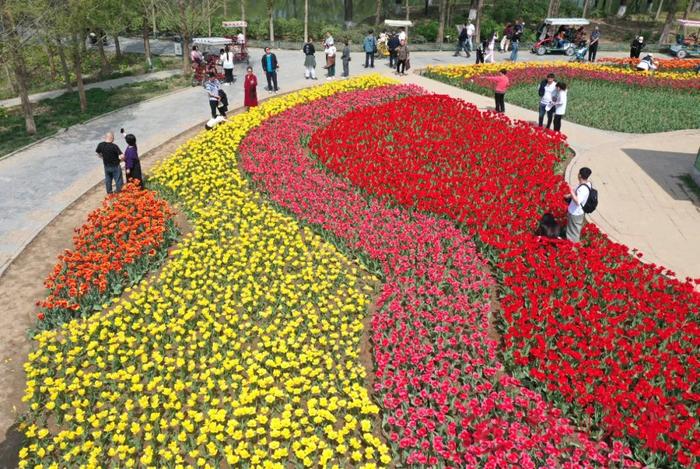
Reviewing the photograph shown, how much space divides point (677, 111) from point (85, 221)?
20.0m

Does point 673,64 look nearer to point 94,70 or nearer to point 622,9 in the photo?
point 622,9

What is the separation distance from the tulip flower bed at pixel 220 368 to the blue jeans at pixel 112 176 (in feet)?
9.99

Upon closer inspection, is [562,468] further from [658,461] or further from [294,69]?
[294,69]

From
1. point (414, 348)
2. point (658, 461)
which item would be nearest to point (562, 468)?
point (658, 461)

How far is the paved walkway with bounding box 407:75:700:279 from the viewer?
31.2ft

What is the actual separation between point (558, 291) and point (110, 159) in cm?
943

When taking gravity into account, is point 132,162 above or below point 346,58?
below

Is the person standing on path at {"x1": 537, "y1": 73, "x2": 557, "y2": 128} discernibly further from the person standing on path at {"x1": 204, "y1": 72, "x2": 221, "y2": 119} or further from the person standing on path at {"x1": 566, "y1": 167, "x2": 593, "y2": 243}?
the person standing on path at {"x1": 204, "y1": 72, "x2": 221, "y2": 119}

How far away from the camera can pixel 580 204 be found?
837 centimetres

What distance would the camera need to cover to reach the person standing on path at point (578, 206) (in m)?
8.24

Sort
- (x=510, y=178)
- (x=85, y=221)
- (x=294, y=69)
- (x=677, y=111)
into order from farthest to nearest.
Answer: (x=294, y=69) < (x=677, y=111) < (x=510, y=178) < (x=85, y=221)

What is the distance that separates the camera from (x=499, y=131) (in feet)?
46.3

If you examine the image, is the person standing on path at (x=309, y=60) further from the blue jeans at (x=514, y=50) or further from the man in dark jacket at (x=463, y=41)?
the blue jeans at (x=514, y=50)

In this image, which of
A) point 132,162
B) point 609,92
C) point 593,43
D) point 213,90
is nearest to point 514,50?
point 593,43
